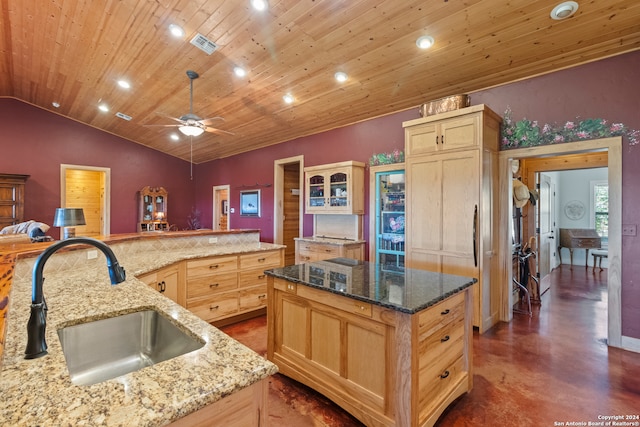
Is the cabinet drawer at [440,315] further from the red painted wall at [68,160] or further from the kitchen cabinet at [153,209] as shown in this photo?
the red painted wall at [68,160]

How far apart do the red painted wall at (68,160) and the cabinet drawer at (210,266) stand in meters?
5.32

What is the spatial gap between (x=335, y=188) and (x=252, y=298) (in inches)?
84.0

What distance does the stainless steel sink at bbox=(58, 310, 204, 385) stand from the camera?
120 cm

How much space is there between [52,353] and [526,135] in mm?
4027

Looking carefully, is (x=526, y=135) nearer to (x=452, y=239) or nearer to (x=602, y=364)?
(x=452, y=239)

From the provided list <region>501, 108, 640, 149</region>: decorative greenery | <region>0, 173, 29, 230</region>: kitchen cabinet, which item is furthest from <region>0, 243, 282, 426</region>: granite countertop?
<region>0, 173, 29, 230</region>: kitchen cabinet

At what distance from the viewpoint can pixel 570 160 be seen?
4.55 meters

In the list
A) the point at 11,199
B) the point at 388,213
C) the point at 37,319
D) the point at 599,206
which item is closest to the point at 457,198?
the point at 388,213

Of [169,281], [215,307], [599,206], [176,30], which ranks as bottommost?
[215,307]

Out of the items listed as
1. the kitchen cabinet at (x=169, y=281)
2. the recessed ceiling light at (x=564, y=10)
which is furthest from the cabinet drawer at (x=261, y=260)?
the recessed ceiling light at (x=564, y=10)

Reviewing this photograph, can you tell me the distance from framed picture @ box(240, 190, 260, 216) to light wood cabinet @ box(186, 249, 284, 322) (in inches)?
117

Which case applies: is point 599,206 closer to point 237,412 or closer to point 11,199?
point 237,412

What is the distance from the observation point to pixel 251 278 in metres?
3.56

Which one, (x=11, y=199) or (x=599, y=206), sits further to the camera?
(x=599, y=206)
